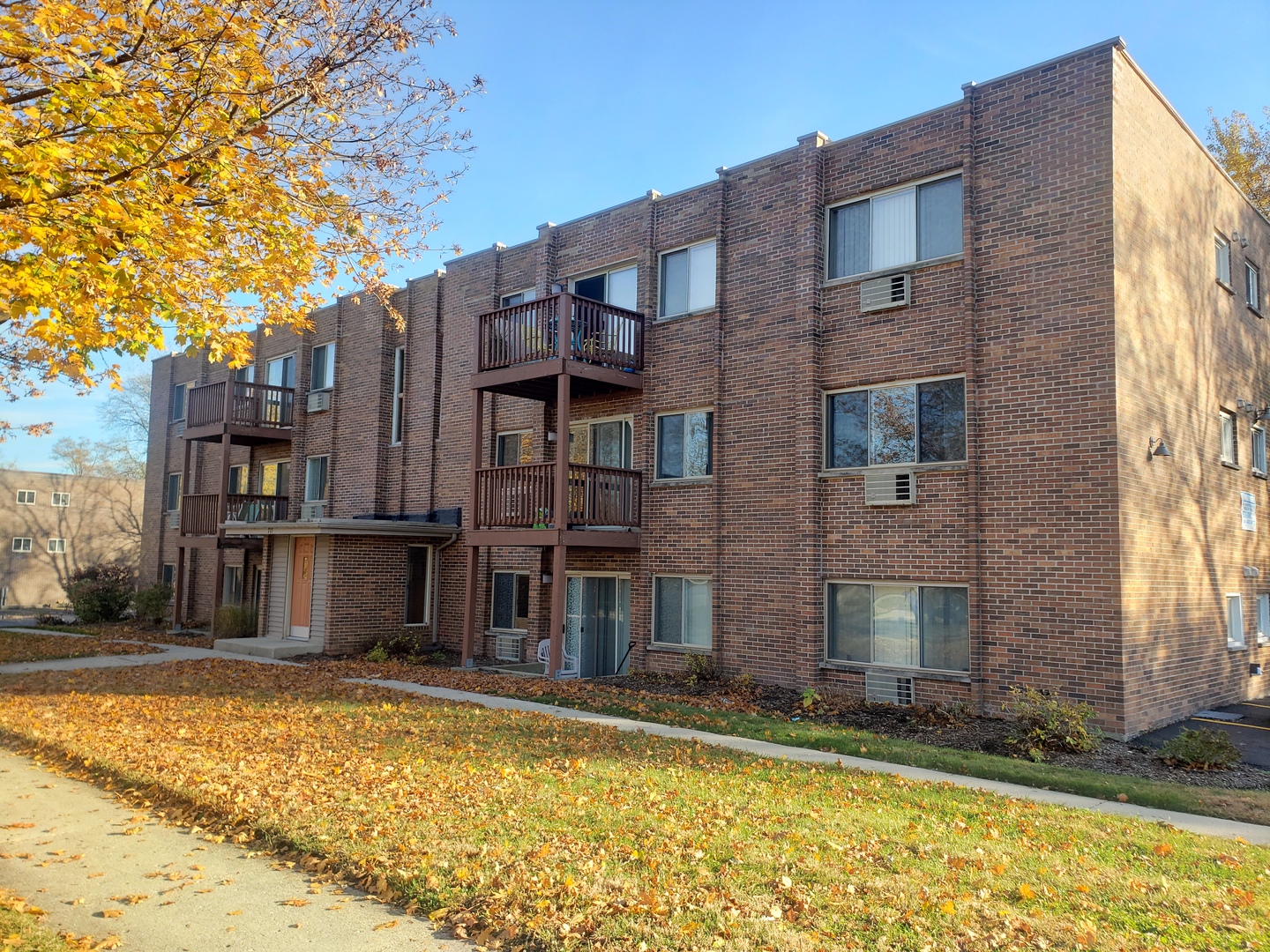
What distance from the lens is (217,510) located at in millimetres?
23531

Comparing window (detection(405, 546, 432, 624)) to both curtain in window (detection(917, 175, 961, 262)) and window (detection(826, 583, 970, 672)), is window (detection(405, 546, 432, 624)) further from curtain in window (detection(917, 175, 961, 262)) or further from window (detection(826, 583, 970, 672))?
curtain in window (detection(917, 175, 961, 262))

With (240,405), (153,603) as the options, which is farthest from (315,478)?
(153,603)

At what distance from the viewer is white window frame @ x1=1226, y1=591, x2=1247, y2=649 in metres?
14.4

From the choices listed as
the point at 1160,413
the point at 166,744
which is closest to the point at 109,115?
the point at 166,744

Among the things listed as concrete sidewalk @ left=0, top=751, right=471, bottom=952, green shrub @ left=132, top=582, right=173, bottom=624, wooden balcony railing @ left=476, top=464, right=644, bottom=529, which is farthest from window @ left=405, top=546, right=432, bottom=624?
concrete sidewalk @ left=0, top=751, right=471, bottom=952

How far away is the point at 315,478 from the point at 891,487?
17.0m

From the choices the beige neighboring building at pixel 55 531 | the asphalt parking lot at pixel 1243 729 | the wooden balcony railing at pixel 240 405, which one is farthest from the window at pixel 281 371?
the beige neighboring building at pixel 55 531

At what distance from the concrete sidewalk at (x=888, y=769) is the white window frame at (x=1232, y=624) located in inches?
322

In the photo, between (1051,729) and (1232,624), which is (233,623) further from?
(1232,624)

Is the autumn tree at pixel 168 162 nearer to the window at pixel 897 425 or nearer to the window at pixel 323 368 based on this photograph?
the window at pixel 897 425

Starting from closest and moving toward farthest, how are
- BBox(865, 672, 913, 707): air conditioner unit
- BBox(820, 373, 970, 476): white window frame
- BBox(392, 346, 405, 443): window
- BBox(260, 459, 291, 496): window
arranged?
BBox(865, 672, 913, 707): air conditioner unit < BBox(820, 373, 970, 476): white window frame < BBox(392, 346, 405, 443): window < BBox(260, 459, 291, 496): window

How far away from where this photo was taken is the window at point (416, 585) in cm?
2050

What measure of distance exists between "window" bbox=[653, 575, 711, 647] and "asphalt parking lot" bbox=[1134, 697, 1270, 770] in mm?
6661

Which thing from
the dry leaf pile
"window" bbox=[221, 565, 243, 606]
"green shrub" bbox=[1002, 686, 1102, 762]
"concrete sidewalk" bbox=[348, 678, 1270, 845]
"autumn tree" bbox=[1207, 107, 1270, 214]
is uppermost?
"autumn tree" bbox=[1207, 107, 1270, 214]
